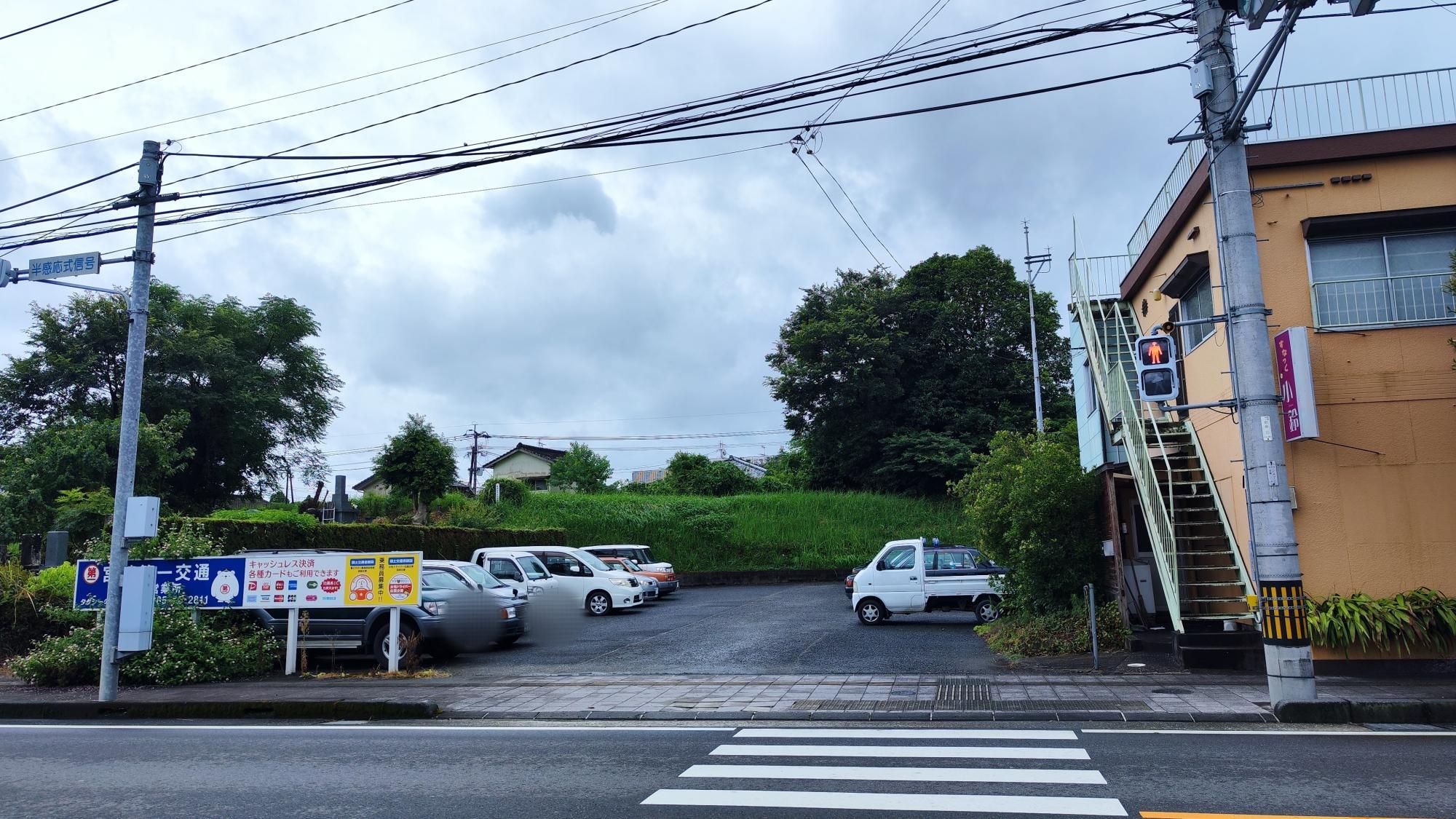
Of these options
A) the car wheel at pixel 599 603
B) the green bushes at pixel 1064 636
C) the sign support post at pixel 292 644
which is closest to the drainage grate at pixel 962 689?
the green bushes at pixel 1064 636

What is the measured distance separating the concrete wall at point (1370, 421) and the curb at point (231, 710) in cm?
1144

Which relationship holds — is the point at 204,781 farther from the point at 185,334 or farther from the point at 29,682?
the point at 185,334

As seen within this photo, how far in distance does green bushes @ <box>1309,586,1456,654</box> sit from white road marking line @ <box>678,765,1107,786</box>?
6293 mm

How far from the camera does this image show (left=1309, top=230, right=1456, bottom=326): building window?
12.0 m

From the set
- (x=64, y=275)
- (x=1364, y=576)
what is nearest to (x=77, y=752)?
(x=64, y=275)

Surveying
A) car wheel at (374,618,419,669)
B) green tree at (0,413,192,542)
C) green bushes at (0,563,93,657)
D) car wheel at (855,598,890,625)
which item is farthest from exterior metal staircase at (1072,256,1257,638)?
green tree at (0,413,192,542)

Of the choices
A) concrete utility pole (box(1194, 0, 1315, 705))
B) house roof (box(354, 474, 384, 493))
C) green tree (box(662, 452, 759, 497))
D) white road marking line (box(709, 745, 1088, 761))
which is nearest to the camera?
white road marking line (box(709, 745, 1088, 761))

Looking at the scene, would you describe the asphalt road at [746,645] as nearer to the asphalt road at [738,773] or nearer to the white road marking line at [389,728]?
the white road marking line at [389,728]

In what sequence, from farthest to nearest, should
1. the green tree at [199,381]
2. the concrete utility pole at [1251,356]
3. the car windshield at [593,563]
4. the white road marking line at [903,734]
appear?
the green tree at [199,381], the car windshield at [593,563], the concrete utility pole at [1251,356], the white road marking line at [903,734]

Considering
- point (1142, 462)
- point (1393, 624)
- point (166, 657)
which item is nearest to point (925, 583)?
point (1142, 462)

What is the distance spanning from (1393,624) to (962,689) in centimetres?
534

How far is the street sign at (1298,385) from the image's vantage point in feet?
37.5

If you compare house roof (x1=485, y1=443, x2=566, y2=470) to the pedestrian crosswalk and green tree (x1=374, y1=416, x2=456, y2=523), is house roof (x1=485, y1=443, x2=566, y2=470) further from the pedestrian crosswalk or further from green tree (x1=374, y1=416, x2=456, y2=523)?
the pedestrian crosswalk

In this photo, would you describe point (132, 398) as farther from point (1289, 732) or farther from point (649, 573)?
point (649, 573)
